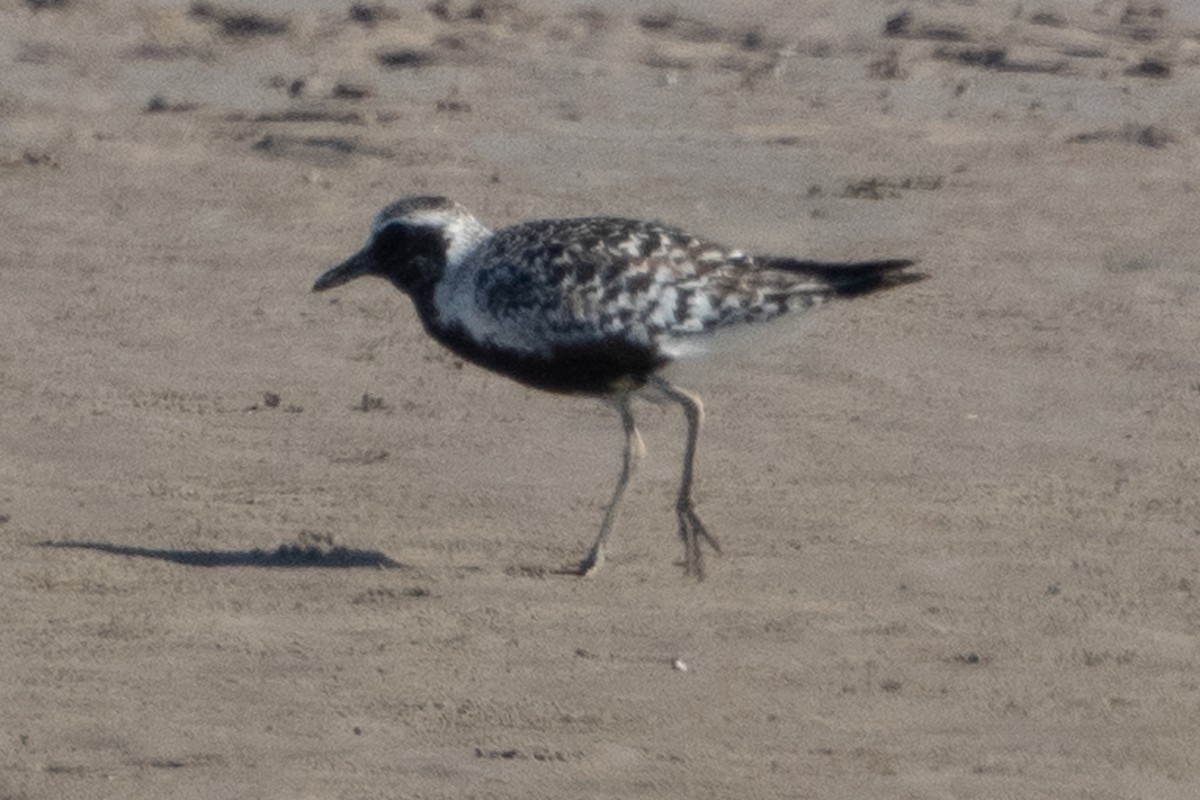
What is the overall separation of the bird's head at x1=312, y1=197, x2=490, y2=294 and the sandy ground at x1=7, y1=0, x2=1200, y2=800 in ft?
2.88

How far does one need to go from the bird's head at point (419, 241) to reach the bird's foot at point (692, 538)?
1.21m

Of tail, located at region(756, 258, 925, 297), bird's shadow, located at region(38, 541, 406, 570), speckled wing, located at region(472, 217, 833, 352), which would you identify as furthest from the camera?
tail, located at region(756, 258, 925, 297)

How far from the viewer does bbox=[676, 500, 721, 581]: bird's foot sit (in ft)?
27.7

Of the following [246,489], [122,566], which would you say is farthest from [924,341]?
[122,566]

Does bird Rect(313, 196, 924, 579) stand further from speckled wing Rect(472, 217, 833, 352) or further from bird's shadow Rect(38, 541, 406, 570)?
bird's shadow Rect(38, 541, 406, 570)

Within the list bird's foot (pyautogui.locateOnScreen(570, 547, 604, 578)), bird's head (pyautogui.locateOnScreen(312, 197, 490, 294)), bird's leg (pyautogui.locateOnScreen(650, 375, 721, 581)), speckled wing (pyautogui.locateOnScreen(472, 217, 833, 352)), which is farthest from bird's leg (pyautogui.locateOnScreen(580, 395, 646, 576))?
bird's head (pyautogui.locateOnScreen(312, 197, 490, 294))

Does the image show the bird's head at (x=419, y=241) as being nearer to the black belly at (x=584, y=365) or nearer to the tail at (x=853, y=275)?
the black belly at (x=584, y=365)

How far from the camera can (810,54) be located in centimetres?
1627

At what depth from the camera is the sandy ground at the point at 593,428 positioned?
7219 millimetres

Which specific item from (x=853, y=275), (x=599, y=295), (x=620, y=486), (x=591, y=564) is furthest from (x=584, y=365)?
(x=853, y=275)

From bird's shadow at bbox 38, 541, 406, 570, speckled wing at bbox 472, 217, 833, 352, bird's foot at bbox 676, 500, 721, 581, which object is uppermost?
speckled wing at bbox 472, 217, 833, 352

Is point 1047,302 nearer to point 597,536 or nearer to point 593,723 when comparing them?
point 597,536

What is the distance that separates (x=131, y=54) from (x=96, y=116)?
4.25ft

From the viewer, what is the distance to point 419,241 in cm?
880
